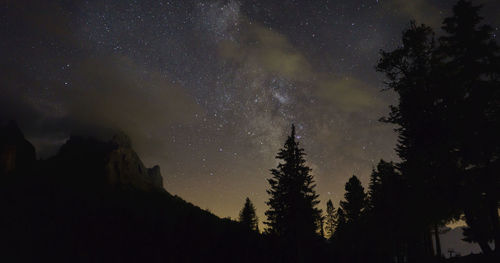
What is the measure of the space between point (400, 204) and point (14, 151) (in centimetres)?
17585

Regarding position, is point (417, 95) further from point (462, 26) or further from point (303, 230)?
point (303, 230)

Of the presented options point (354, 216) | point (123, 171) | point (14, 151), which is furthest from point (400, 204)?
point (14, 151)

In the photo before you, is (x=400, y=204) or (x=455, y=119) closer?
(x=455, y=119)

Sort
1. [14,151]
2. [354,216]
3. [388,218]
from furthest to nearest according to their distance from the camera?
[14,151]
[354,216]
[388,218]

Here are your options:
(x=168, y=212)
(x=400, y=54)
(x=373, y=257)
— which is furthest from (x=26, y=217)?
(x=400, y=54)

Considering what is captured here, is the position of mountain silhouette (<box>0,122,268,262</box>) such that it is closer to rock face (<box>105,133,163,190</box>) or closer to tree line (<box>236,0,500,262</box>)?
rock face (<box>105,133,163,190</box>)

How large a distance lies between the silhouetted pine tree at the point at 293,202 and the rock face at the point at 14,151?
148 metres

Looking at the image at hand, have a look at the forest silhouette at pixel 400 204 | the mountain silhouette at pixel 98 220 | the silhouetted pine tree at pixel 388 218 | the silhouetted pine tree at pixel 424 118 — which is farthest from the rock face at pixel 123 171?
the silhouetted pine tree at pixel 424 118

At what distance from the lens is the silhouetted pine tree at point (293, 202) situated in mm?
25672

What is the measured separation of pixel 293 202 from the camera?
26297 millimetres

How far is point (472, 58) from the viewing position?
42.2 ft

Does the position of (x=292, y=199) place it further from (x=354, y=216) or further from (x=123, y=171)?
(x=123, y=171)

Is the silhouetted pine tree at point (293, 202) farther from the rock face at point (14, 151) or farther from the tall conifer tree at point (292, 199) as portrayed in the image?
the rock face at point (14, 151)

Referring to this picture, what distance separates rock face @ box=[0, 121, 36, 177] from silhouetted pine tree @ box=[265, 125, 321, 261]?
5828 inches
